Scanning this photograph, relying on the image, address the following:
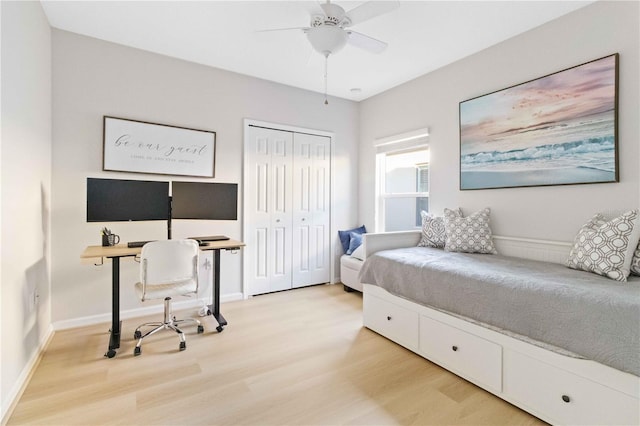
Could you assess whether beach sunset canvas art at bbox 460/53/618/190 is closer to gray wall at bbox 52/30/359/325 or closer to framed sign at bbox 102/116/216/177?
gray wall at bbox 52/30/359/325

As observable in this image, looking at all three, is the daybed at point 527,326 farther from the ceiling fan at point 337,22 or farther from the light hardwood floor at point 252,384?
the ceiling fan at point 337,22

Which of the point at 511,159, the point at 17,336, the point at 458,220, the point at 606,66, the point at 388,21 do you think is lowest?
the point at 17,336

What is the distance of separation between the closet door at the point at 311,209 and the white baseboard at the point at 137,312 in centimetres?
95

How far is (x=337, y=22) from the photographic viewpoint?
2137 mm

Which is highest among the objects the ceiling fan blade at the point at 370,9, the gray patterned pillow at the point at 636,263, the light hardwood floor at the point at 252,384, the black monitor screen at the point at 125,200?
the ceiling fan blade at the point at 370,9

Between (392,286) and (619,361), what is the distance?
1408 millimetres

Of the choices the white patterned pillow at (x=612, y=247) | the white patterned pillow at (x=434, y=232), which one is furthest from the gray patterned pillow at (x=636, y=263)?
the white patterned pillow at (x=434, y=232)

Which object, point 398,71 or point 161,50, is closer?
point 161,50

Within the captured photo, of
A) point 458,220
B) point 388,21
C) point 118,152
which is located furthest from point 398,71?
point 118,152

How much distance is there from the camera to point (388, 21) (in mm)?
2496

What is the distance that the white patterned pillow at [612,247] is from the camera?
1.81 meters

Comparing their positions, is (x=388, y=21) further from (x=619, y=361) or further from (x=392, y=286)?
(x=619, y=361)

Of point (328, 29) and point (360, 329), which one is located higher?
point (328, 29)

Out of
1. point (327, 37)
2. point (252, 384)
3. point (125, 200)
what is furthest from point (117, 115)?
point (252, 384)
